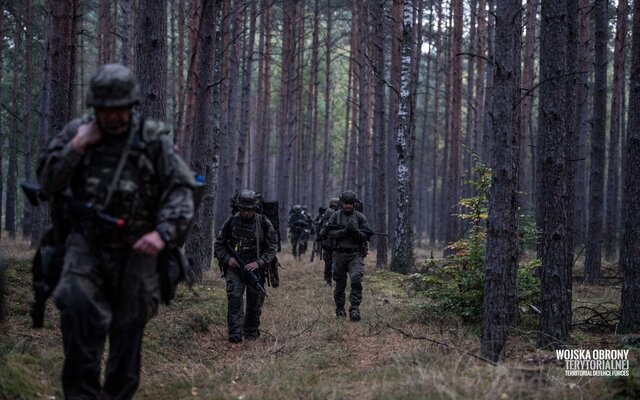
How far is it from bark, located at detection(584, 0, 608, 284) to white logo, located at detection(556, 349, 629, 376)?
8.73 metres

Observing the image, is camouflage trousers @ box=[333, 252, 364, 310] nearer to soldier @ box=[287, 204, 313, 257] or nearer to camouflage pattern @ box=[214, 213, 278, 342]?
camouflage pattern @ box=[214, 213, 278, 342]

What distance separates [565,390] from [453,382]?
2.94 ft

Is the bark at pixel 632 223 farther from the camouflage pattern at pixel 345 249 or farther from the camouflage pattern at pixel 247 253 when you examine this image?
the camouflage pattern at pixel 247 253

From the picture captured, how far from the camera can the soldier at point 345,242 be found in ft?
35.0

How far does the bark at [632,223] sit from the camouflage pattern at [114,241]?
6103 mm

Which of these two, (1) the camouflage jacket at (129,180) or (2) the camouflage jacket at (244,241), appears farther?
(2) the camouflage jacket at (244,241)

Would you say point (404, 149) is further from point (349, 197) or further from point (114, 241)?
point (114, 241)

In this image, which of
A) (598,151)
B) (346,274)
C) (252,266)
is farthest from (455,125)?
(252,266)

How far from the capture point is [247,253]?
904 cm

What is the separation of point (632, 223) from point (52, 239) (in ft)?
22.6

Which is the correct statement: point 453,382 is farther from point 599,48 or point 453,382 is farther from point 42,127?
point 42,127

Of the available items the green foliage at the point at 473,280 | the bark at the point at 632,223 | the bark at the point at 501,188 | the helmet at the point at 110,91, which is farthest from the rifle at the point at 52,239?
the bark at the point at 632,223

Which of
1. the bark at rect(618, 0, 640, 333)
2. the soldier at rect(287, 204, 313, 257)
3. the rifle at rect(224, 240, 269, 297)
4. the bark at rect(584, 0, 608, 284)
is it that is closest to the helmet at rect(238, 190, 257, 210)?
the rifle at rect(224, 240, 269, 297)

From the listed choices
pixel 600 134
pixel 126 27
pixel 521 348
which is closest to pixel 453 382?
pixel 521 348
